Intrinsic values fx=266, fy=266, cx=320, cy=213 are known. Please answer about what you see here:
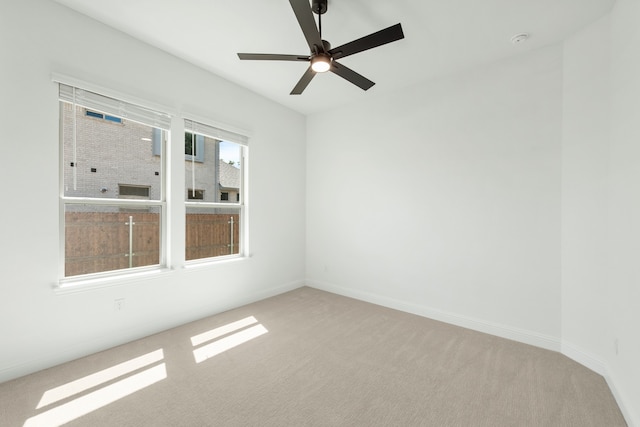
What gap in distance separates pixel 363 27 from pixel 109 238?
10.5 ft

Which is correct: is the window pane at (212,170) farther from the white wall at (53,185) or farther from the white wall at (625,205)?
the white wall at (625,205)

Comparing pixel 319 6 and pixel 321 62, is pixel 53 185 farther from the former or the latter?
pixel 319 6

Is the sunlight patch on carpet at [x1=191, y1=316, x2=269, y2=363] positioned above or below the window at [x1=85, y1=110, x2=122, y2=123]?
below

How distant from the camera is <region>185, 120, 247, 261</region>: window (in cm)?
328

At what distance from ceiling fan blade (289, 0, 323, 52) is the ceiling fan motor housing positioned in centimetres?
38

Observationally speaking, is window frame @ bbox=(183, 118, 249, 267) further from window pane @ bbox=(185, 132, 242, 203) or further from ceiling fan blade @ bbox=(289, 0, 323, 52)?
ceiling fan blade @ bbox=(289, 0, 323, 52)

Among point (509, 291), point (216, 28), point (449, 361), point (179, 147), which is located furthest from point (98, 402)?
point (509, 291)

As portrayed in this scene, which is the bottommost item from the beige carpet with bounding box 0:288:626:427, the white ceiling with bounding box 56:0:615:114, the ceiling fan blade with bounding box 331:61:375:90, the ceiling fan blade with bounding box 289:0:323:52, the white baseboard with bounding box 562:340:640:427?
the beige carpet with bounding box 0:288:626:427

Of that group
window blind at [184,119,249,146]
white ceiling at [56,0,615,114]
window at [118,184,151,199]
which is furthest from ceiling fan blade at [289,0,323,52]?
window at [118,184,151,199]

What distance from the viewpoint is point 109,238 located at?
2.67 m

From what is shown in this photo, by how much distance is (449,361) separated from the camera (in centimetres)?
241

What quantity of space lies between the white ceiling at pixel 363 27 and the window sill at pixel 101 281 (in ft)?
7.88

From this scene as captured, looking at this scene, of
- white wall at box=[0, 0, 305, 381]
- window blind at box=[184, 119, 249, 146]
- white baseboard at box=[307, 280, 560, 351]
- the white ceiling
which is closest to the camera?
white wall at box=[0, 0, 305, 381]

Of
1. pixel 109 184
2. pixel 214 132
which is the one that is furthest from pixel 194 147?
pixel 109 184
